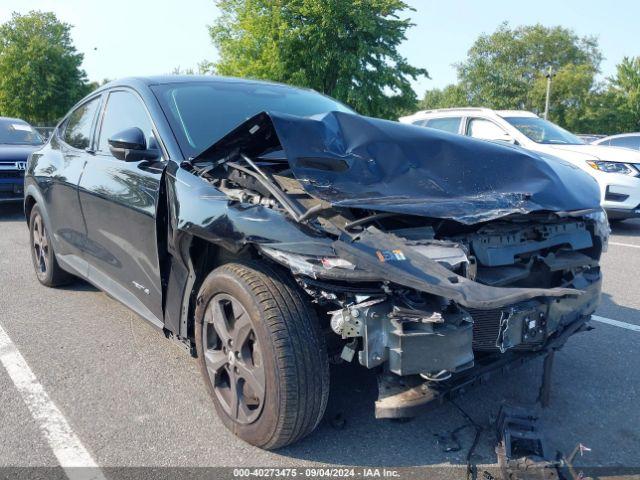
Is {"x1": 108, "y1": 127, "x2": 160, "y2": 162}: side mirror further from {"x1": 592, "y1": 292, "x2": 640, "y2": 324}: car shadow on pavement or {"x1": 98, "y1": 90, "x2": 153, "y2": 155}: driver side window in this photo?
{"x1": 592, "y1": 292, "x2": 640, "y2": 324}: car shadow on pavement

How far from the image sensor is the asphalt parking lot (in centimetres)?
263

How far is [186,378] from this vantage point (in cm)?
341

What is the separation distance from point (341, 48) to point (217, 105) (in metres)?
20.0

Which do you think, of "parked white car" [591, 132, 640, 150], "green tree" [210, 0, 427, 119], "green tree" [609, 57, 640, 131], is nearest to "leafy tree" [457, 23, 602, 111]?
"green tree" [609, 57, 640, 131]

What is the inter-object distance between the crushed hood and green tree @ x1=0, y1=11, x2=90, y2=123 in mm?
41857

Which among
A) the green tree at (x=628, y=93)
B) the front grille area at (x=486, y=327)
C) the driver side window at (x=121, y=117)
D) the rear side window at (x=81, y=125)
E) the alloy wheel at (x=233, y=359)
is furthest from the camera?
the green tree at (x=628, y=93)

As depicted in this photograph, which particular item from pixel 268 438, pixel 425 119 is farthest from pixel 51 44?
pixel 268 438

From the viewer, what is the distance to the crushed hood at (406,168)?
257 centimetres

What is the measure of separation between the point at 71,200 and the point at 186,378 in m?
1.71

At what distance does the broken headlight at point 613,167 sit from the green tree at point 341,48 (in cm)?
1438

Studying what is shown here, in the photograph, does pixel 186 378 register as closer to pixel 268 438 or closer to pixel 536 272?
pixel 268 438

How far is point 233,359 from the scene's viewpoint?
2.66 m

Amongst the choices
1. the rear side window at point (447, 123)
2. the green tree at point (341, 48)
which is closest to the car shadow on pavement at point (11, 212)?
the rear side window at point (447, 123)

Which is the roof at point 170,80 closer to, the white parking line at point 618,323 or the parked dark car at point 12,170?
the white parking line at point 618,323
